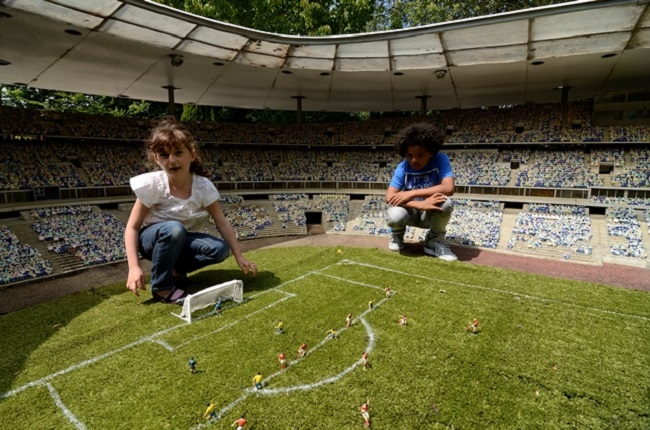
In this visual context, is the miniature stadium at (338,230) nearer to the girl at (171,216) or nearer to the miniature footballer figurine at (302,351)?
the miniature footballer figurine at (302,351)

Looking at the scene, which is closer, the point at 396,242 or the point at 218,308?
the point at 218,308

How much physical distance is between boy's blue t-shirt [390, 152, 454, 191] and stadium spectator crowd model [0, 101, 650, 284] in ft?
21.4

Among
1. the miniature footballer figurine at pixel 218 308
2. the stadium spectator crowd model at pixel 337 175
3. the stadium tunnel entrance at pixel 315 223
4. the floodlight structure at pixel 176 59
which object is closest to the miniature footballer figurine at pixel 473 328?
the miniature footballer figurine at pixel 218 308

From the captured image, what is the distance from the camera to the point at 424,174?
37.1ft

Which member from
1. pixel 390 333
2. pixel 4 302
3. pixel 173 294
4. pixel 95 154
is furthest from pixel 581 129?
pixel 95 154

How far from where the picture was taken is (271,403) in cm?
451

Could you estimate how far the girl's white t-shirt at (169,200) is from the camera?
653 centimetres

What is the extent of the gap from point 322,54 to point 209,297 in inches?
561

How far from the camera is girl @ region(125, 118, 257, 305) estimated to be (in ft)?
21.1

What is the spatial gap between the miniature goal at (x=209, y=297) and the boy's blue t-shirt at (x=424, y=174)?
21.3 feet

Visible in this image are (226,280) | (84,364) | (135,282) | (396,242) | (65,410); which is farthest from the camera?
(396,242)

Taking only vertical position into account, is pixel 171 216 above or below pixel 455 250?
above

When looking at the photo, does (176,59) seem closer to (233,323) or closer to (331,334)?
(233,323)

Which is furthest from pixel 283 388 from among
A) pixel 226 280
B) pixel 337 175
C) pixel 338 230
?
pixel 337 175
